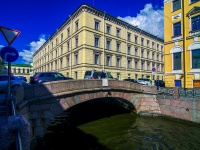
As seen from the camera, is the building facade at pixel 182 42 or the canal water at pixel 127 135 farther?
the building facade at pixel 182 42

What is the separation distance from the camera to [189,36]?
1396 cm

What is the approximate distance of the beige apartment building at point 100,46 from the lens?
2400cm

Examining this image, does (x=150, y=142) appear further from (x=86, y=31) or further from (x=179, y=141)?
(x=86, y=31)

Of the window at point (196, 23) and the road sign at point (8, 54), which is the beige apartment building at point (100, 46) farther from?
the road sign at point (8, 54)

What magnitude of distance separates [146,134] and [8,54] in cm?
845

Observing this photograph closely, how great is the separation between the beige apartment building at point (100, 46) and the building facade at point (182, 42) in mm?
3839

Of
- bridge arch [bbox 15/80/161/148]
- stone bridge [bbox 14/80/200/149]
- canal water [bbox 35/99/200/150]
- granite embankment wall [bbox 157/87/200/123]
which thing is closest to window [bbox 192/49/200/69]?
granite embankment wall [bbox 157/87/200/123]

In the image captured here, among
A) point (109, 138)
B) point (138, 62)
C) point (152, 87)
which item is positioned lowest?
point (109, 138)

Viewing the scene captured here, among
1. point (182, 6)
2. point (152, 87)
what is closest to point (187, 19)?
point (182, 6)

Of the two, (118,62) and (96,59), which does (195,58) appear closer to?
(96,59)

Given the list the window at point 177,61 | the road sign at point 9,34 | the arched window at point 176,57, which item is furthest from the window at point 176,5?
the road sign at point 9,34

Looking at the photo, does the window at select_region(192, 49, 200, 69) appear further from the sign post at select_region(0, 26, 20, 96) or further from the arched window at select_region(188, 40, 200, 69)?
the sign post at select_region(0, 26, 20, 96)

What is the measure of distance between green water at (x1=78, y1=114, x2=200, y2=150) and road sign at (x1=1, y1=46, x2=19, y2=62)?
5.99 m

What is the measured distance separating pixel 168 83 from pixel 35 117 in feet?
48.2
